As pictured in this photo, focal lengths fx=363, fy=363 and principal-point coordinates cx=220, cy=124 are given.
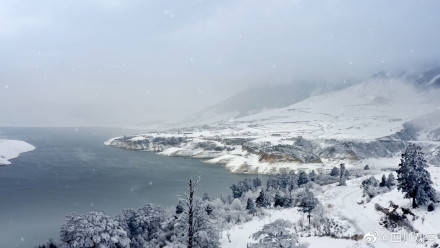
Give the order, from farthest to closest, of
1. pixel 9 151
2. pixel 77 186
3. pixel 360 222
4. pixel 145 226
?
pixel 9 151 < pixel 77 186 < pixel 145 226 < pixel 360 222

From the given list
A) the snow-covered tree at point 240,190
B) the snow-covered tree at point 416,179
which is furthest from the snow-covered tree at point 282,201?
the snow-covered tree at point 416,179

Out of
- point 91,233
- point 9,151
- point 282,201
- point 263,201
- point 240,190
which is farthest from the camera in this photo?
point 9,151

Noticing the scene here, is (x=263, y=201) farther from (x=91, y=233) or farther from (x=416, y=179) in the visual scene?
(x=91, y=233)

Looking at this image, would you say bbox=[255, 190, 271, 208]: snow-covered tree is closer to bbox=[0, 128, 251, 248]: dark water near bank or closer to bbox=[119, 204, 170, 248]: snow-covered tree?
bbox=[119, 204, 170, 248]: snow-covered tree

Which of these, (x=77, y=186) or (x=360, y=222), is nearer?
(x=360, y=222)

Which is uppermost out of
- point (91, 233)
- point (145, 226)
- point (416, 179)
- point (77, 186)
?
point (416, 179)

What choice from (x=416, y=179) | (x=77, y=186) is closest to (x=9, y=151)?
(x=77, y=186)

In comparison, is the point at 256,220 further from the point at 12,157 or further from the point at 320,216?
the point at 12,157

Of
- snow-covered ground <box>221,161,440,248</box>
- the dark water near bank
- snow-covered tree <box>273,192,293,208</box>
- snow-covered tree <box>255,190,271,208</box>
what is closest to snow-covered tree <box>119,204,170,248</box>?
snow-covered ground <box>221,161,440,248</box>

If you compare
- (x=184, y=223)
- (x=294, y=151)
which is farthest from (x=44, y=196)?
(x=294, y=151)
